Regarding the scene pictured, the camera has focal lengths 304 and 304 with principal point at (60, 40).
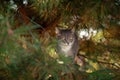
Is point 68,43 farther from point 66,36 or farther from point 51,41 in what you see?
point 51,41

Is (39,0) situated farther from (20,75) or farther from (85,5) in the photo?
(20,75)

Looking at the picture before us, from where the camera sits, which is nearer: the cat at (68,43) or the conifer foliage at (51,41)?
the conifer foliage at (51,41)

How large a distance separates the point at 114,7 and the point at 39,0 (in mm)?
365

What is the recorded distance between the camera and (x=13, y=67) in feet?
3.30

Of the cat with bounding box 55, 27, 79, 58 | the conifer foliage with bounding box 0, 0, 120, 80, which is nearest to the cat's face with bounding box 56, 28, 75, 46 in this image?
the cat with bounding box 55, 27, 79, 58

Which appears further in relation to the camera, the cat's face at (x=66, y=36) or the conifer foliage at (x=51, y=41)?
the cat's face at (x=66, y=36)

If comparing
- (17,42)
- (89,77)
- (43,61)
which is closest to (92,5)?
(89,77)

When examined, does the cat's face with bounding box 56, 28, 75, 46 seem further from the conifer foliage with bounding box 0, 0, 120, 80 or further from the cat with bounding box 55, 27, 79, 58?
the conifer foliage with bounding box 0, 0, 120, 80

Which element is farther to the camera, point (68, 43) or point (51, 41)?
point (68, 43)

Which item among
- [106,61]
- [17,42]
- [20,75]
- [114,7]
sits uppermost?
[114,7]

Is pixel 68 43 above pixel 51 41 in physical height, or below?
below

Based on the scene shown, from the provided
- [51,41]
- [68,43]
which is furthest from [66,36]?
[51,41]

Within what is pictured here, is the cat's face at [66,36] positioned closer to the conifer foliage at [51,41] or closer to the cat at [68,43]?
the cat at [68,43]

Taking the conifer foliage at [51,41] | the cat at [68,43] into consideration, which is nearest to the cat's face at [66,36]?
the cat at [68,43]
